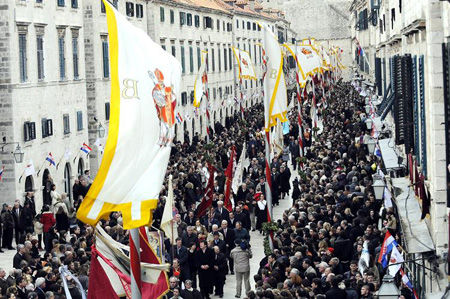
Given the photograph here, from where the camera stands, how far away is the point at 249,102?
280 ft

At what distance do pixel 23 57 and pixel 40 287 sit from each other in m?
18.3

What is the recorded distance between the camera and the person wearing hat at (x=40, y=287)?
1808 cm

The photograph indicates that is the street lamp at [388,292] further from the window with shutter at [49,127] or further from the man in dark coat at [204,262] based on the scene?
the window with shutter at [49,127]

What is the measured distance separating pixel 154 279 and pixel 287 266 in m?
6.81

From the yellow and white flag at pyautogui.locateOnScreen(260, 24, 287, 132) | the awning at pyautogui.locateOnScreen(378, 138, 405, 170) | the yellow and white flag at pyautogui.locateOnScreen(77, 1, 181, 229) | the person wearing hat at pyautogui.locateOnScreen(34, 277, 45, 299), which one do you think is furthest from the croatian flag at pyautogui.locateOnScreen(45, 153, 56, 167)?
the yellow and white flag at pyautogui.locateOnScreen(77, 1, 181, 229)

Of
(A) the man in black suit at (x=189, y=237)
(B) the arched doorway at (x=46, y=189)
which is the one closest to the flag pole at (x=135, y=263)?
(A) the man in black suit at (x=189, y=237)

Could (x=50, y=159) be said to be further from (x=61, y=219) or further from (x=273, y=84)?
(x=273, y=84)

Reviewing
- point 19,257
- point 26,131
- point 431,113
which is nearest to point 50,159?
point 26,131

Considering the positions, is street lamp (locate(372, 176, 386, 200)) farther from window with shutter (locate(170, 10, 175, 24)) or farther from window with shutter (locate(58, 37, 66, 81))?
window with shutter (locate(170, 10, 175, 24))

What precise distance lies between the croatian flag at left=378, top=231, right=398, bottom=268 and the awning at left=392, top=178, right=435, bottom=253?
445mm

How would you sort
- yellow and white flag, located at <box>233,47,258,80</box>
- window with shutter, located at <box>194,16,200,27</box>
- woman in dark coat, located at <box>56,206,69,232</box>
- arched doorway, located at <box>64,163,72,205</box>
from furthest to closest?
window with shutter, located at <box>194,16,200,27</box> → yellow and white flag, located at <box>233,47,258,80</box> → arched doorway, located at <box>64,163,72,205</box> → woman in dark coat, located at <box>56,206,69,232</box>

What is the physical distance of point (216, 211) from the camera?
25.8m

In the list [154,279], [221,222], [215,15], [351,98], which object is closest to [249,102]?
[215,15]

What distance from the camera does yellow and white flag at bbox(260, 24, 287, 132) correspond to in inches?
930
